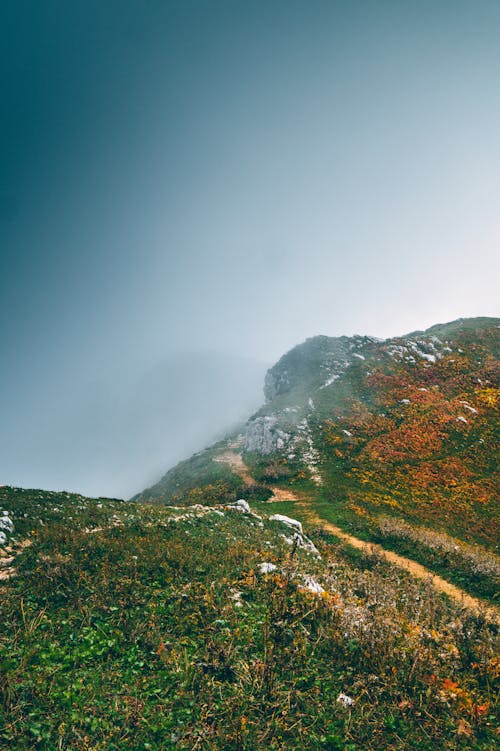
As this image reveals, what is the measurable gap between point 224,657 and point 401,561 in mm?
17410

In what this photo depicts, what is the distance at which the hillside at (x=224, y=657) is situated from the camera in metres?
6.12

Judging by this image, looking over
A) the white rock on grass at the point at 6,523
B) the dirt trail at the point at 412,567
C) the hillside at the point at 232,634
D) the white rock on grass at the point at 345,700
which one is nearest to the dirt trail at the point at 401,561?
the dirt trail at the point at 412,567

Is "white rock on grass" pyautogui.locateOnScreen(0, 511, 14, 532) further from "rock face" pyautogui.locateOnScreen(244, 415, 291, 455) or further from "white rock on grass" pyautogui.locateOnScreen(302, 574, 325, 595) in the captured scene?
"rock face" pyautogui.locateOnScreen(244, 415, 291, 455)

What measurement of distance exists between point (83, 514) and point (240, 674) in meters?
14.6

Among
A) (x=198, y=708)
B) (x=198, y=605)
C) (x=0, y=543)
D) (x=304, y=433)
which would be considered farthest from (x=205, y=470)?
(x=198, y=708)

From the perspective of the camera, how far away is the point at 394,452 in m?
35.9

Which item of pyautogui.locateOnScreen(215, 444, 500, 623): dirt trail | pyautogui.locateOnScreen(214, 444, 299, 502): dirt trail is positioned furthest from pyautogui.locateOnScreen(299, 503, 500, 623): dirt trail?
pyautogui.locateOnScreen(214, 444, 299, 502): dirt trail

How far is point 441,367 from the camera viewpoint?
51062 mm

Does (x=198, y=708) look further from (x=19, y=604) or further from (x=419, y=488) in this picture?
(x=419, y=488)

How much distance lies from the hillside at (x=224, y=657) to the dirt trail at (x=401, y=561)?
350 cm

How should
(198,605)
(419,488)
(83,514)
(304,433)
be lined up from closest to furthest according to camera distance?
1. (198,605)
2. (83,514)
3. (419,488)
4. (304,433)

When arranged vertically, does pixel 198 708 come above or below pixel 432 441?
above

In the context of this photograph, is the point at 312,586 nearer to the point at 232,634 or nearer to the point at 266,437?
the point at 232,634

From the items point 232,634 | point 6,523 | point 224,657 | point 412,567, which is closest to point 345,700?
point 224,657
